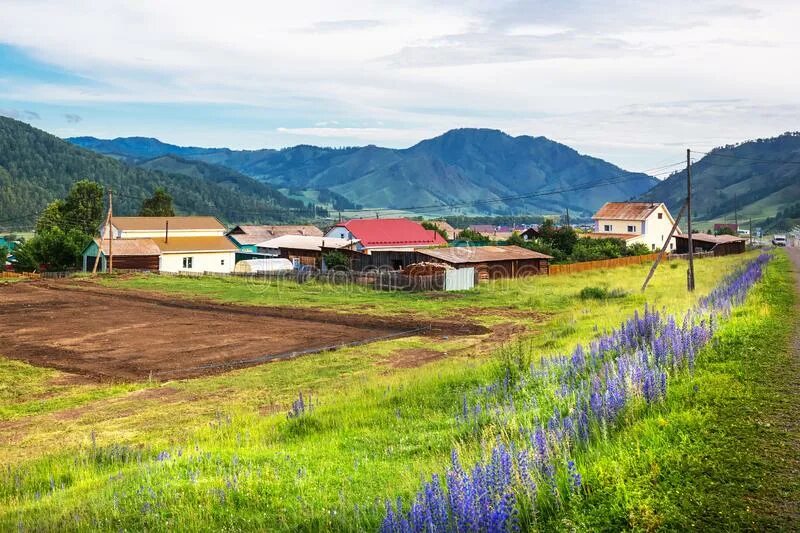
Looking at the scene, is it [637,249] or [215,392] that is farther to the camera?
[637,249]

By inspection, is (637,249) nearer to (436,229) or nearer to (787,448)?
(436,229)

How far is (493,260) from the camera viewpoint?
2309 inches

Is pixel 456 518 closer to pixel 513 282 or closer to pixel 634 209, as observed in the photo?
pixel 513 282

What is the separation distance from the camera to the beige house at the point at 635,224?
89375 millimetres

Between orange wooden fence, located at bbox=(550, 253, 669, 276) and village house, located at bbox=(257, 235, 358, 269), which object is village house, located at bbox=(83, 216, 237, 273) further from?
orange wooden fence, located at bbox=(550, 253, 669, 276)

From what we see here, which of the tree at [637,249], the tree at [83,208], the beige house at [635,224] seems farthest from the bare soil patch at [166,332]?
the beige house at [635,224]

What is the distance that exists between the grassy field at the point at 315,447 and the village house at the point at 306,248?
4913 centimetres

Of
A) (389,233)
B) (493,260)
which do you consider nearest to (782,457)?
(493,260)

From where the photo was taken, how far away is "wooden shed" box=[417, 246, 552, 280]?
5671cm

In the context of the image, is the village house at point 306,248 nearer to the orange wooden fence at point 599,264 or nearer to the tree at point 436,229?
the tree at point 436,229

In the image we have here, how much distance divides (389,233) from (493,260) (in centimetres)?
2223

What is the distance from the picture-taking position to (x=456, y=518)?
555cm

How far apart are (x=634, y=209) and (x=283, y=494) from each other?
93.0m

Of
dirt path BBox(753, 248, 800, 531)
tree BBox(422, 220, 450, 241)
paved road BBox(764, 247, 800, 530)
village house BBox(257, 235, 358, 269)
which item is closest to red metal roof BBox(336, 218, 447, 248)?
village house BBox(257, 235, 358, 269)
